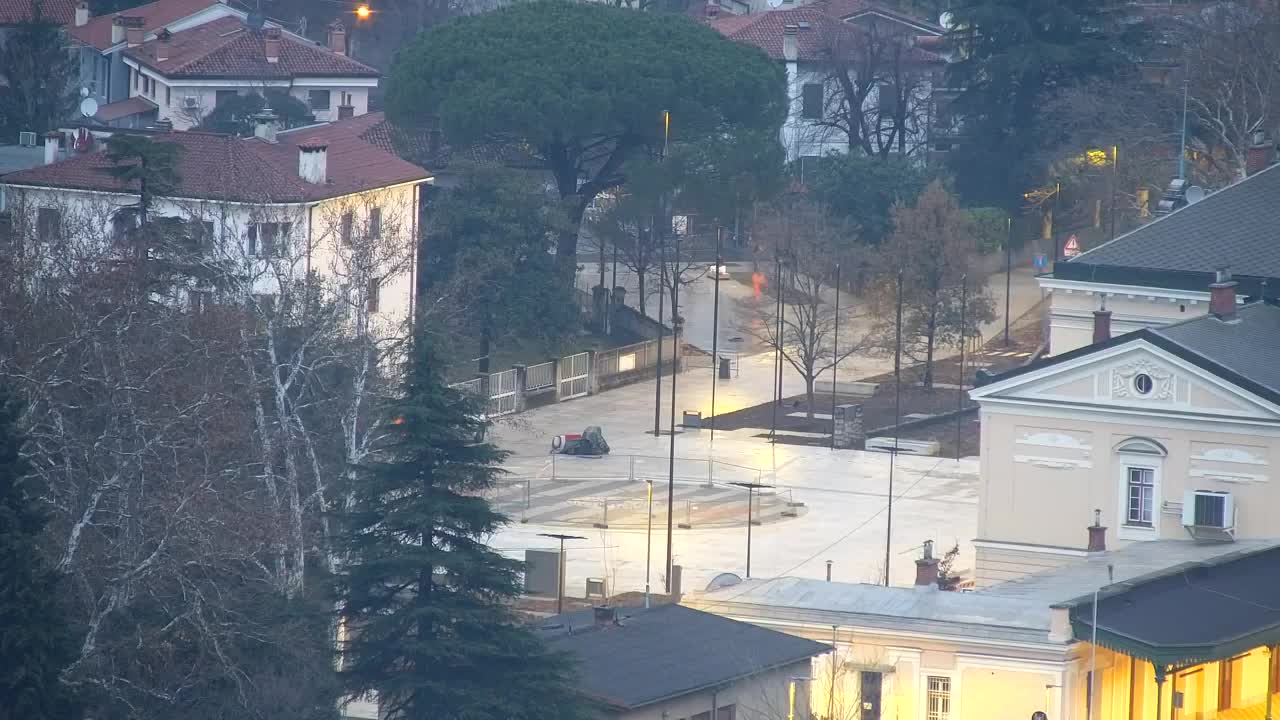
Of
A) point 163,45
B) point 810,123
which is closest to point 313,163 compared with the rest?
point 163,45

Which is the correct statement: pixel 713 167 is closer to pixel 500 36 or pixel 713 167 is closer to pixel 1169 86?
pixel 500 36

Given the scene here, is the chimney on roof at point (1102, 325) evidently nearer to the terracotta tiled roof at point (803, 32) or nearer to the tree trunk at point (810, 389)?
the tree trunk at point (810, 389)

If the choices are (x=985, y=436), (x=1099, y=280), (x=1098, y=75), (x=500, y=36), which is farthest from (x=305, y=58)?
(x=985, y=436)

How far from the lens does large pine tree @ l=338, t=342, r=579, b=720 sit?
41812 mm

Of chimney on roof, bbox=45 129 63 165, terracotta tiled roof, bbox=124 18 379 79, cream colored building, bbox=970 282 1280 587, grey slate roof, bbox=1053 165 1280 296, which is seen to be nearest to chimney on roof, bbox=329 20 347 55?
terracotta tiled roof, bbox=124 18 379 79

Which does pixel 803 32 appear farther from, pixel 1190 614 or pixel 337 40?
pixel 1190 614

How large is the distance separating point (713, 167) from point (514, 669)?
54.6 metres

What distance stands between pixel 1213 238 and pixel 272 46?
5521 centimetres

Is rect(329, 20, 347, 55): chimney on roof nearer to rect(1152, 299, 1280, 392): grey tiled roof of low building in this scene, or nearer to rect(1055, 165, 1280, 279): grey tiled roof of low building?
rect(1055, 165, 1280, 279): grey tiled roof of low building

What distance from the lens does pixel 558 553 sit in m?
58.4

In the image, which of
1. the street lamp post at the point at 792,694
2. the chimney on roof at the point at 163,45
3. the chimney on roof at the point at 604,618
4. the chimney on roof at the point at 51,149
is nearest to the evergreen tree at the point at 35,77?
the chimney on roof at the point at 163,45

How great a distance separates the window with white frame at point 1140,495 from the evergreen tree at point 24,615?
26.2 metres

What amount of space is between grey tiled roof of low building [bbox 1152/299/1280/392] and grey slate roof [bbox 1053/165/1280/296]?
466 centimetres

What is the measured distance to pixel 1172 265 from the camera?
6675 centimetres
